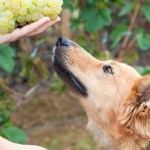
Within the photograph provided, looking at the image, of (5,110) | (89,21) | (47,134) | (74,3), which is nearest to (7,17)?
(5,110)

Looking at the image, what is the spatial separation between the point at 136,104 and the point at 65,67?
20.3 inches

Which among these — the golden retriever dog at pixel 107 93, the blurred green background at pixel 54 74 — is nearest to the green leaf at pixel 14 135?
the blurred green background at pixel 54 74

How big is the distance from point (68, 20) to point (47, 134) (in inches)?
51.7

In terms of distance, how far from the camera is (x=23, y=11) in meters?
2.14

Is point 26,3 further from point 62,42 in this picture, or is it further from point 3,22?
point 62,42

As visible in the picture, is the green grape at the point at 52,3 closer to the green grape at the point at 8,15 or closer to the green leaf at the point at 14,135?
the green grape at the point at 8,15

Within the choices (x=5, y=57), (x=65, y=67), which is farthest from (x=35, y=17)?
(x=5, y=57)

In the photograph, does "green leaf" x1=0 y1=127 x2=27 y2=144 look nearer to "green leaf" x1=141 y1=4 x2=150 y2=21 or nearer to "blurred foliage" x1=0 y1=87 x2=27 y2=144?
"blurred foliage" x1=0 y1=87 x2=27 y2=144

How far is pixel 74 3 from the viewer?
4371mm

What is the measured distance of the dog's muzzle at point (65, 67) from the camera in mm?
3006

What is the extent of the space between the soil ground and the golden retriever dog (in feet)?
7.19

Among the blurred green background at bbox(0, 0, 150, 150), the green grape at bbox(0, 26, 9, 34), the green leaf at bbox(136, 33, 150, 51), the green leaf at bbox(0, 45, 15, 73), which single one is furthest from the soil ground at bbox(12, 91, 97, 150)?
the green grape at bbox(0, 26, 9, 34)

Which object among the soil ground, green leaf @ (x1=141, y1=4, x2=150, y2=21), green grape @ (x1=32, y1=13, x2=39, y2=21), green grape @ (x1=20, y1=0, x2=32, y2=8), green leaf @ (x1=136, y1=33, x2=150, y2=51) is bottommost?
the soil ground

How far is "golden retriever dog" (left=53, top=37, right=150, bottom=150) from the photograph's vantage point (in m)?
2.76
